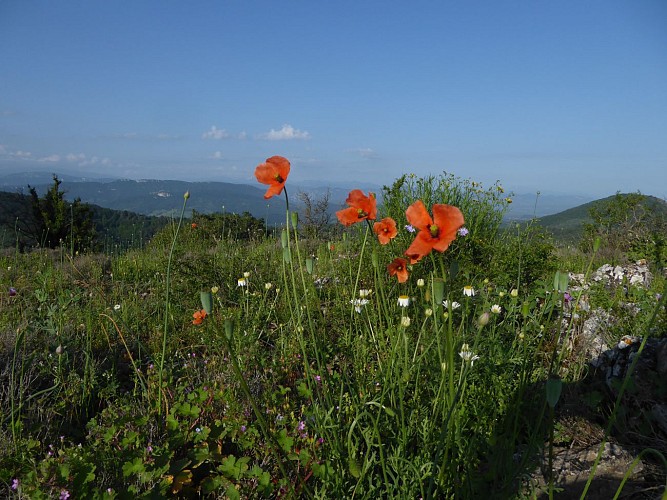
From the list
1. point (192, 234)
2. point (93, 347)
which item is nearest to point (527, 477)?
point (93, 347)

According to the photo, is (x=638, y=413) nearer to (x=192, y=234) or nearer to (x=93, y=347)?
(x=93, y=347)

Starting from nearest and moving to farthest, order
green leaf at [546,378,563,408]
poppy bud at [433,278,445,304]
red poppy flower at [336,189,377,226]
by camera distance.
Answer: green leaf at [546,378,563,408] < poppy bud at [433,278,445,304] < red poppy flower at [336,189,377,226]

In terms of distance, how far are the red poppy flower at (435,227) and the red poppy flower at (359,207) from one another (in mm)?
441

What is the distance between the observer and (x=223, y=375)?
2.18m

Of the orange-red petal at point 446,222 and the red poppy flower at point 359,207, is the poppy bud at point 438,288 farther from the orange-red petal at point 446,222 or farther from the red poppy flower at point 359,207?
the red poppy flower at point 359,207

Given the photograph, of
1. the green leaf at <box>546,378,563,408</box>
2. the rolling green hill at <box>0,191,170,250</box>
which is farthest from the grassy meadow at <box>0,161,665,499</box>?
the rolling green hill at <box>0,191,170,250</box>

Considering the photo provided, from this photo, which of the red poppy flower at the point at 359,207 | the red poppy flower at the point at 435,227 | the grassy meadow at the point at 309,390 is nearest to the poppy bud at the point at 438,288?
the grassy meadow at the point at 309,390

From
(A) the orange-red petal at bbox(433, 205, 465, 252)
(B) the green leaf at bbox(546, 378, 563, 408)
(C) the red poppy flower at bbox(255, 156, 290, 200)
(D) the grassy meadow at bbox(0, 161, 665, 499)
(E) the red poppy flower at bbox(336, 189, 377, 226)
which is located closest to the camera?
(B) the green leaf at bbox(546, 378, 563, 408)

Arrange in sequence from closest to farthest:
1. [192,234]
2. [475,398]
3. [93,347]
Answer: [475,398] → [93,347] → [192,234]

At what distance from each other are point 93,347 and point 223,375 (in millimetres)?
1198

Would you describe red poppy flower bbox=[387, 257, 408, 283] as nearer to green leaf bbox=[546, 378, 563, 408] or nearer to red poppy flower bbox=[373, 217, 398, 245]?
red poppy flower bbox=[373, 217, 398, 245]

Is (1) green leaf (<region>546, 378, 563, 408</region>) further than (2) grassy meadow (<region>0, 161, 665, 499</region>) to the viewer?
No

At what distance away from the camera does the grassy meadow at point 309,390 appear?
1.32m

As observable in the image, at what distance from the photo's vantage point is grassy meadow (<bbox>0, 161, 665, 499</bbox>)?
1322mm
